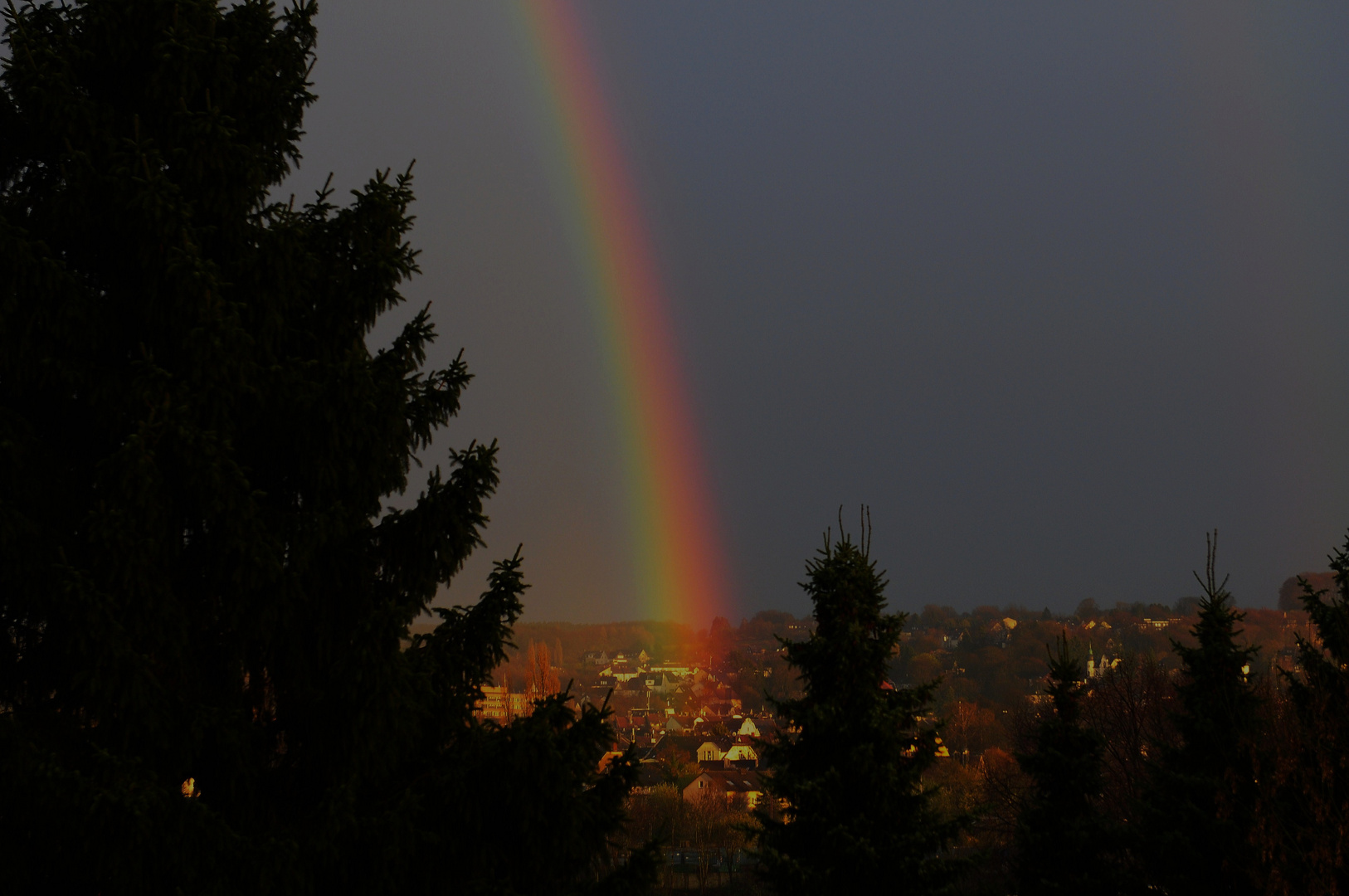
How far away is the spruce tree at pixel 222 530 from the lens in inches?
251

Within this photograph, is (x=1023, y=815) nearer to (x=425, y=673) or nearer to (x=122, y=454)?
(x=425, y=673)

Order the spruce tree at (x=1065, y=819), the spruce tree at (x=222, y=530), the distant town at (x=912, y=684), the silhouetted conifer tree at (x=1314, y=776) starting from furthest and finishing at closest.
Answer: the distant town at (x=912, y=684), the spruce tree at (x=1065, y=819), the silhouetted conifer tree at (x=1314, y=776), the spruce tree at (x=222, y=530)

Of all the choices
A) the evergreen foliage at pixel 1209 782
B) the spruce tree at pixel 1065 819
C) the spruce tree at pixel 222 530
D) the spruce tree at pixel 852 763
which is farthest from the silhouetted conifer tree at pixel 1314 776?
the spruce tree at pixel 222 530

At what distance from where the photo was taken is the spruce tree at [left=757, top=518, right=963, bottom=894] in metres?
11.2

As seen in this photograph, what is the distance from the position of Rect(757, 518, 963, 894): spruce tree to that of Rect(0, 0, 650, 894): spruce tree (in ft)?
15.0

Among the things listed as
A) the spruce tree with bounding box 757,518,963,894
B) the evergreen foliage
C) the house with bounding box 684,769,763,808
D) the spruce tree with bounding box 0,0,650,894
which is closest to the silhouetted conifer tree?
the evergreen foliage

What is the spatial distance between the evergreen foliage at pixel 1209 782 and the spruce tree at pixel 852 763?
4029mm

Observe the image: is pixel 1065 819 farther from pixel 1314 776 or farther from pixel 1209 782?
pixel 1314 776

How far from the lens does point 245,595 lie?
274 inches

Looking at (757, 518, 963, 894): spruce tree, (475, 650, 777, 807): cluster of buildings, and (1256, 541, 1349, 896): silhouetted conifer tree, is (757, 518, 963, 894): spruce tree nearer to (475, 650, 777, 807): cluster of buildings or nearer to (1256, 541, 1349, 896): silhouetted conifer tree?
(475, 650, 777, 807): cluster of buildings

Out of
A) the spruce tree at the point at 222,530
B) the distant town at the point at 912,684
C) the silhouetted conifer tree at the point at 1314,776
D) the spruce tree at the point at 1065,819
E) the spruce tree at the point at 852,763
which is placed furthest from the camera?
the distant town at the point at 912,684

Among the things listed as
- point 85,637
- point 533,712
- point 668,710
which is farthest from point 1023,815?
point 668,710

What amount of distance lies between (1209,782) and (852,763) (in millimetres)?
5397

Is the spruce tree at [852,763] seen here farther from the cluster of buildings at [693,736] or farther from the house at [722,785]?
the house at [722,785]
